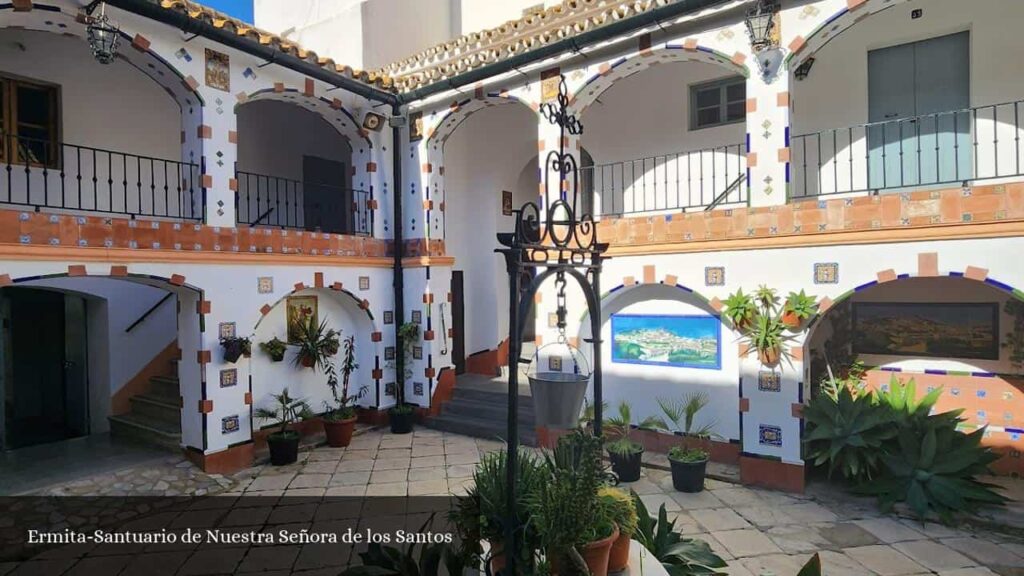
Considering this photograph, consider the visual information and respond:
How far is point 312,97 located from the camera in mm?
7641

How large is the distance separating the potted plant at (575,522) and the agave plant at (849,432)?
3.57 m

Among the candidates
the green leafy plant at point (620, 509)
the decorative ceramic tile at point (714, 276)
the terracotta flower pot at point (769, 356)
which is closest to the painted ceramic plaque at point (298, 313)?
the decorative ceramic tile at point (714, 276)

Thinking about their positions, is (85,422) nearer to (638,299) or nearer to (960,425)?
(638,299)

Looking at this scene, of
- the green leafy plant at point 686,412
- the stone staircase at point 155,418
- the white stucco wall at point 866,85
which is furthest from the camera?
the stone staircase at point 155,418

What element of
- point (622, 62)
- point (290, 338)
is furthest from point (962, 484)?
point (290, 338)

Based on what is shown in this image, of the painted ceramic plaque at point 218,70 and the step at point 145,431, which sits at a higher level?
the painted ceramic plaque at point 218,70

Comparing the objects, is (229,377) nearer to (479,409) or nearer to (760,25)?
(479,409)

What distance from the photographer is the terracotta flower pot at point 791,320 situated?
5.54 meters

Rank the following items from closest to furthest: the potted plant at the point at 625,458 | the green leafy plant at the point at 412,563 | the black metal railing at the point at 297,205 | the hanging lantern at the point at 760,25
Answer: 1. the green leafy plant at the point at 412,563
2. the hanging lantern at the point at 760,25
3. the potted plant at the point at 625,458
4. the black metal railing at the point at 297,205

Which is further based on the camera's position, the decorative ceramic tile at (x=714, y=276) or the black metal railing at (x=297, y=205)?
the black metal railing at (x=297, y=205)

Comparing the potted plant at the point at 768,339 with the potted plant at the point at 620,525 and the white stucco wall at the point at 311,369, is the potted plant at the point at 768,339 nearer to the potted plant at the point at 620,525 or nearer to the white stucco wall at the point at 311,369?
the potted plant at the point at 620,525

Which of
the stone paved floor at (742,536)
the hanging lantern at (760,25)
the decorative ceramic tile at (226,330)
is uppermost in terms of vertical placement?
the hanging lantern at (760,25)

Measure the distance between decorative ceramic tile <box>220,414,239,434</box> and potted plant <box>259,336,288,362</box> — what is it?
847 mm

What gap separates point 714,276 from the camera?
6156 mm
